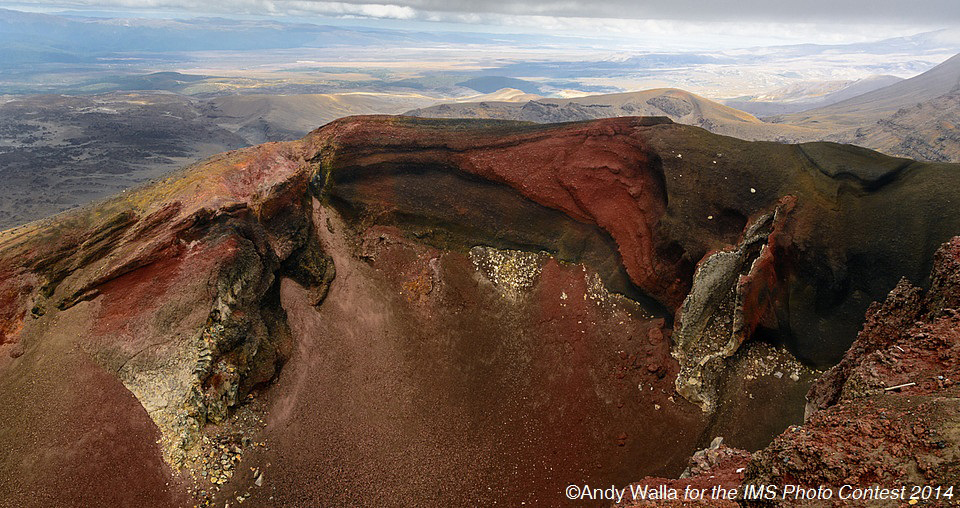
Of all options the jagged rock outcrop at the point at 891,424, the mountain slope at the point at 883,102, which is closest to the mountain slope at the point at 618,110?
the mountain slope at the point at 883,102

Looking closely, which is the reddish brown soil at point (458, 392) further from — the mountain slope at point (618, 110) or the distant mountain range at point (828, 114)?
the mountain slope at point (618, 110)

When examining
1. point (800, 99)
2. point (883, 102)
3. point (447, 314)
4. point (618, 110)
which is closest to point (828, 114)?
point (883, 102)

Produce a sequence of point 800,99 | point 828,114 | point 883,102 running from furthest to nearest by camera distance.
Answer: point 800,99, point 883,102, point 828,114

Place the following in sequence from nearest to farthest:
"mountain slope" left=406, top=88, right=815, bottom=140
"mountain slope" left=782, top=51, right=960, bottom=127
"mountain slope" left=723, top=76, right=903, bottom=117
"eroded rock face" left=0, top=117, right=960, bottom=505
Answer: "eroded rock face" left=0, top=117, right=960, bottom=505 → "mountain slope" left=782, top=51, right=960, bottom=127 → "mountain slope" left=406, top=88, right=815, bottom=140 → "mountain slope" left=723, top=76, right=903, bottom=117

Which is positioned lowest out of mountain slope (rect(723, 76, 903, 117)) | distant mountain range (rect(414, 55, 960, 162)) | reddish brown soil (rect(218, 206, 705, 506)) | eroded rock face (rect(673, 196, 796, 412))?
→ reddish brown soil (rect(218, 206, 705, 506))

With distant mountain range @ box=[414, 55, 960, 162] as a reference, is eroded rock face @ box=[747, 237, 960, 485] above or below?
below

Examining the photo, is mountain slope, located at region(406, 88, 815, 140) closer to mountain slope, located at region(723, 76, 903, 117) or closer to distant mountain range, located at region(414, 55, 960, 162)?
distant mountain range, located at region(414, 55, 960, 162)

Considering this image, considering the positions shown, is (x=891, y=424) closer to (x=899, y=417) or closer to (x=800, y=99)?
(x=899, y=417)

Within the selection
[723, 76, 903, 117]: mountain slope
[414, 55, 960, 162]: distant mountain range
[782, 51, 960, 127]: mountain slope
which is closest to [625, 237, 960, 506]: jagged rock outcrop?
[414, 55, 960, 162]: distant mountain range
